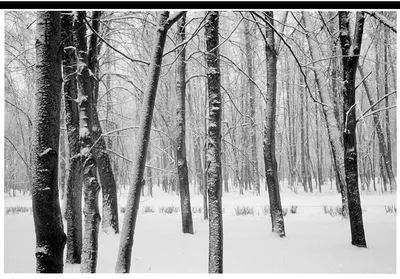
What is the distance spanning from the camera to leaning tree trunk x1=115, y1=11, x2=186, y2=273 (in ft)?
8.95

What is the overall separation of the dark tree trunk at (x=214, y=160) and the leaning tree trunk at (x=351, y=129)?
229 cm

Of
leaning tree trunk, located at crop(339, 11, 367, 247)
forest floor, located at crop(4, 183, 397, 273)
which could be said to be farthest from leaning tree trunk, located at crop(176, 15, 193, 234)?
leaning tree trunk, located at crop(339, 11, 367, 247)

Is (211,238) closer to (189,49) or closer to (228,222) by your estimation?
(228,222)

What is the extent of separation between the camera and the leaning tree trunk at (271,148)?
5.77 m

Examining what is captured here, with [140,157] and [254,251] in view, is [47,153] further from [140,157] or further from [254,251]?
[254,251]

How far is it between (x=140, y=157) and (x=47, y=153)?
0.95 meters

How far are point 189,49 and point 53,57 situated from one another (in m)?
7.58

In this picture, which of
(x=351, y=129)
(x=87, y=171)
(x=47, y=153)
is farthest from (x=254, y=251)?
(x=47, y=153)

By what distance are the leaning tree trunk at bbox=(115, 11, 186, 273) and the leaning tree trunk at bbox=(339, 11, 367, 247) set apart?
3136 mm

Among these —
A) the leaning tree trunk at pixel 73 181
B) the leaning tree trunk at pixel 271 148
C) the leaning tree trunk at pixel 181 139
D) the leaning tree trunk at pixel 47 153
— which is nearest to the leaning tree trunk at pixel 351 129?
the leaning tree trunk at pixel 271 148

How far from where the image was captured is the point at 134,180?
2.76 meters

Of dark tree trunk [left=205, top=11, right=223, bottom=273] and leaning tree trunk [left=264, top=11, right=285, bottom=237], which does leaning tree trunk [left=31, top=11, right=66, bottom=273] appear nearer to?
dark tree trunk [left=205, top=11, right=223, bottom=273]

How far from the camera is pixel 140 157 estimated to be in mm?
2795

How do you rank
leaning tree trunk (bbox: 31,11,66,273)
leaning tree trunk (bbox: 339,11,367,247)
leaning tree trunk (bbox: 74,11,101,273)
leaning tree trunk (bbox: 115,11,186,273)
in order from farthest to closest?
1. leaning tree trunk (bbox: 339,11,367,247)
2. leaning tree trunk (bbox: 74,11,101,273)
3. leaning tree trunk (bbox: 115,11,186,273)
4. leaning tree trunk (bbox: 31,11,66,273)
